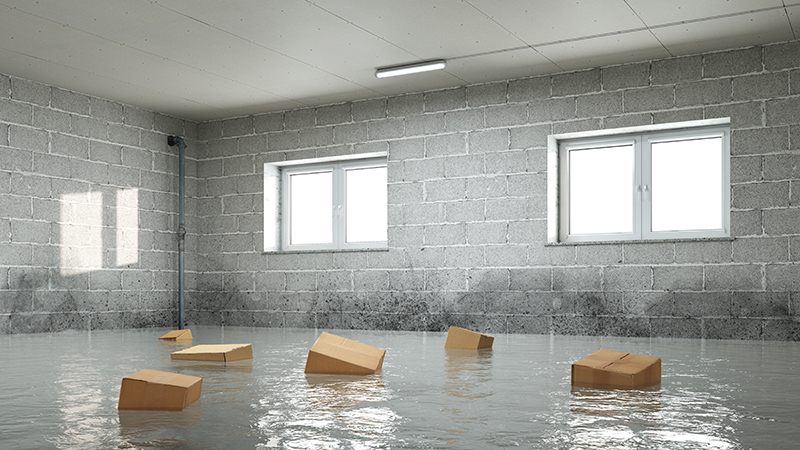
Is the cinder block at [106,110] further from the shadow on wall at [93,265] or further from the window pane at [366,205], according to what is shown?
the window pane at [366,205]

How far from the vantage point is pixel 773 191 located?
5.47 metres

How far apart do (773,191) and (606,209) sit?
52.8 inches

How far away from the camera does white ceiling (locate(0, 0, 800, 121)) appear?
4.81m

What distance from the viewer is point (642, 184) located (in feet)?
20.1

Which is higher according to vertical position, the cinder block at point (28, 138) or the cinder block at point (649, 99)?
the cinder block at point (649, 99)

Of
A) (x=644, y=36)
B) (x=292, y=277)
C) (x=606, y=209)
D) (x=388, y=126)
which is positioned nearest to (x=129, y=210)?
(x=292, y=277)

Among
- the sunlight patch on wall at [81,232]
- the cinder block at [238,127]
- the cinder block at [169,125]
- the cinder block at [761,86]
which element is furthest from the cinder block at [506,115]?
A: the sunlight patch on wall at [81,232]

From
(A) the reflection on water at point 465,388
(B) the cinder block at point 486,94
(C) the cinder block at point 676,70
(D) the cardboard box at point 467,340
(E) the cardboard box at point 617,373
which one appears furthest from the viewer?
(B) the cinder block at point 486,94

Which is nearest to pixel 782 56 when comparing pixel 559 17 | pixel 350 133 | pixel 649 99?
pixel 649 99

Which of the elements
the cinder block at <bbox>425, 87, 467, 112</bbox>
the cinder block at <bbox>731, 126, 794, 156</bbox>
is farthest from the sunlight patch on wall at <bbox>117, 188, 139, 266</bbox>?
the cinder block at <bbox>731, 126, 794, 156</bbox>

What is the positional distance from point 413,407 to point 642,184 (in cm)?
460

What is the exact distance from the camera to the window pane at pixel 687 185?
5867 millimetres

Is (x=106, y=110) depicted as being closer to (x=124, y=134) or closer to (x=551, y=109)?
(x=124, y=134)

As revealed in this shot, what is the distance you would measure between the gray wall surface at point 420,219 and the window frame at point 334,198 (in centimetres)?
23
